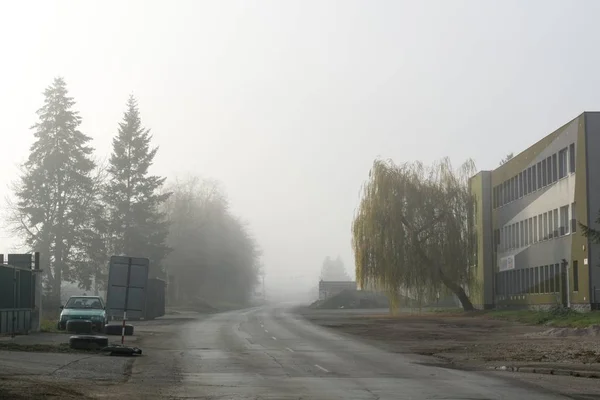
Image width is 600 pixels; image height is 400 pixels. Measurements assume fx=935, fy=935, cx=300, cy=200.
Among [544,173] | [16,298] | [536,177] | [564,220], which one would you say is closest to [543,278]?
[564,220]

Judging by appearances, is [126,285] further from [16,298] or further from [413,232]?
[413,232]

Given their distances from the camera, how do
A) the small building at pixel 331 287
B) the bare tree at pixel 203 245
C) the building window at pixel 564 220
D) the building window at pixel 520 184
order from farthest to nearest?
the small building at pixel 331 287 → the bare tree at pixel 203 245 → the building window at pixel 520 184 → the building window at pixel 564 220

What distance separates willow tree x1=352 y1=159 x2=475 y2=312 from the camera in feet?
205

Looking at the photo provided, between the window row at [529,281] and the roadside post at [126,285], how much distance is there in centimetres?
3417

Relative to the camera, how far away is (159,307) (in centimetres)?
6525

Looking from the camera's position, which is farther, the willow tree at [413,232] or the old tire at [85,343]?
the willow tree at [413,232]

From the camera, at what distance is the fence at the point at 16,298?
110 feet

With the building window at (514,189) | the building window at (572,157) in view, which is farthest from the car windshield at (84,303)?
the building window at (514,189)

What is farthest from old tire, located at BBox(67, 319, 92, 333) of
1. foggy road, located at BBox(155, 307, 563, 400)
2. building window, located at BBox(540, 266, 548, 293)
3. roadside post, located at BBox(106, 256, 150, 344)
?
building window, located at BBox(540, 266, 548, 293)

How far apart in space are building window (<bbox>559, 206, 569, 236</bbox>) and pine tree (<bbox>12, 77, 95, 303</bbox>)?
1494 inches

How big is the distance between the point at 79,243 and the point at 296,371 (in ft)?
186

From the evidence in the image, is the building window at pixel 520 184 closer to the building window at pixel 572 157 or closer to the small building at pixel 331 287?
the building window at pixel 572 157

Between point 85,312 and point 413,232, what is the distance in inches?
1123

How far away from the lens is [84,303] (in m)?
41.9
